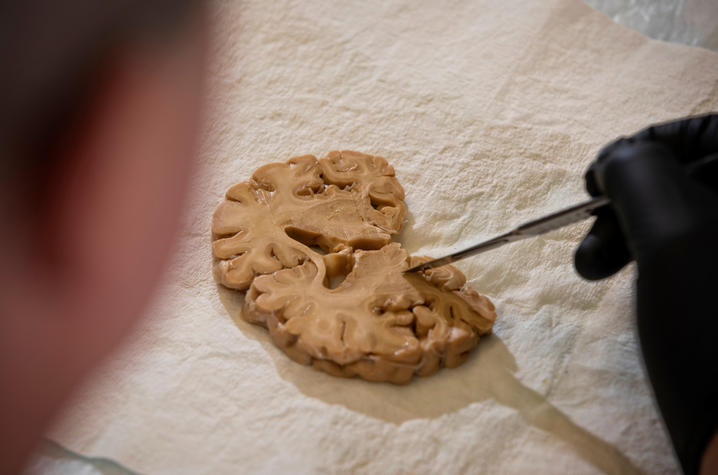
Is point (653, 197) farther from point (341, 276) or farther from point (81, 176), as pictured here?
point (81, 176)

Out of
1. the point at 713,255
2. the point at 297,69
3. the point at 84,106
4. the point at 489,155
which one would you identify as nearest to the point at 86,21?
the point at 84,106

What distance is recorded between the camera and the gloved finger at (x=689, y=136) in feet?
4.28

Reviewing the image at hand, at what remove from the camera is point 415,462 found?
1142 millimetres

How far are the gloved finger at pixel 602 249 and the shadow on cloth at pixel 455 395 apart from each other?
0.25 meters

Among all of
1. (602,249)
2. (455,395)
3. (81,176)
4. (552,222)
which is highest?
(81,176)

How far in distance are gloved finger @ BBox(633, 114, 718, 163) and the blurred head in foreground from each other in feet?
4.10

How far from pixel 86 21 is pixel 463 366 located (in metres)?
1.14

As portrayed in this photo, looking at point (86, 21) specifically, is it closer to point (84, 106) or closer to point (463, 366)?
point (84, 106)

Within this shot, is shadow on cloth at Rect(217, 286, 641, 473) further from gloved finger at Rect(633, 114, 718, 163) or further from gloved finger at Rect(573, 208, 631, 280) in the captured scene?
gloved finger at Rect(633, 114, 718, 163)

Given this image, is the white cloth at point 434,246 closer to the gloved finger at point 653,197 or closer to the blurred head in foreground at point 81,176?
the blurred head in foreground at point 81,176

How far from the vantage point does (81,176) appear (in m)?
0.29

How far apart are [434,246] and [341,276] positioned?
27cm

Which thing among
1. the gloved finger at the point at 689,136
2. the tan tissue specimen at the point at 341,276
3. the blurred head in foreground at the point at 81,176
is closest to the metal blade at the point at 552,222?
the tan tissue specimen at the point at 341,276

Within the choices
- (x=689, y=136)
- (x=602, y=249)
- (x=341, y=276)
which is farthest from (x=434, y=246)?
(x=689, y=136)
